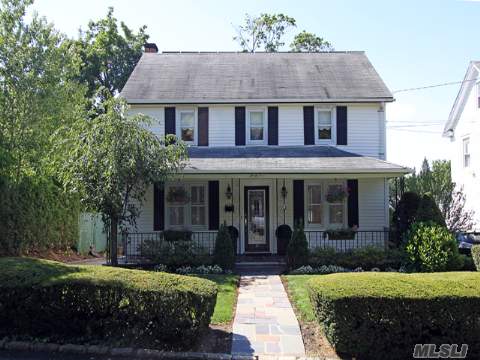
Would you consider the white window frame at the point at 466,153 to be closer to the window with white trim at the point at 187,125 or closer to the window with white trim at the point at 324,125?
the window with white trim at the point at 324,125

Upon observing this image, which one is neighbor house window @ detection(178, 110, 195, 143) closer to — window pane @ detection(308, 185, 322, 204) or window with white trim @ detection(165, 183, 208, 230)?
window with white trim @ detection(165, 183, 208, 230)

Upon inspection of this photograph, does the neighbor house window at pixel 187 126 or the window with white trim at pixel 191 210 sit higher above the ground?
the neighbor house window at pixel 187 126

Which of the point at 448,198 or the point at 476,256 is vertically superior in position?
the point at 448,198

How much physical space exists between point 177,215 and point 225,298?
22.3 ft

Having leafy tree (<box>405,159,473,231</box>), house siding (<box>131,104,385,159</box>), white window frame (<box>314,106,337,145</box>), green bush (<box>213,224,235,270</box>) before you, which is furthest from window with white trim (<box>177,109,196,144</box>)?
leafy tree (<box>405,159,473,231</box>)

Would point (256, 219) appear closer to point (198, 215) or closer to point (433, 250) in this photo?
point (198, 215)

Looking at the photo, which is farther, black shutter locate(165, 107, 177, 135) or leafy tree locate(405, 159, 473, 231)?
leafy tree locate(405, 159, 473, 231)

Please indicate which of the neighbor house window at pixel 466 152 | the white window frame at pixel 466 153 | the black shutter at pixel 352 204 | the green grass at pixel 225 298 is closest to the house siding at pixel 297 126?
the black shutter at pixel 352 204

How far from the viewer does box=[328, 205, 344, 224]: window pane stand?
51.4 feet

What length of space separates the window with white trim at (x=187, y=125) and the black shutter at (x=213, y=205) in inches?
75.8

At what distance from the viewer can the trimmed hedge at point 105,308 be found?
6.04 m

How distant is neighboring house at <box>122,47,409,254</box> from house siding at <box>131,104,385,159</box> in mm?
35

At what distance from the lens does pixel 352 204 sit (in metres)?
15.6

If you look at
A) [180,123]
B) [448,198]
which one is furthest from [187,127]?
[448,198]
